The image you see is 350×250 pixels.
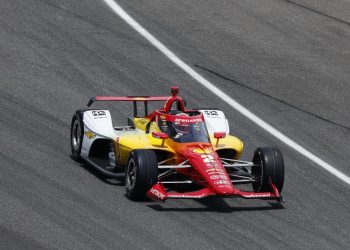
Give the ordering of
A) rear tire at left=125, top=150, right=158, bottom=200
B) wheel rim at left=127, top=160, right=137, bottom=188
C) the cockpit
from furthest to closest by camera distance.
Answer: the cockpit, wheel rim at left=127, top=160, right=137, bottom=188, rear tire at left=125, top=150, right=158, bottom=200

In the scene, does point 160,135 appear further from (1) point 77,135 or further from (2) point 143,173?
(1) point 77,135

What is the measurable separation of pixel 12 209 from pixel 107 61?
9.03 metres

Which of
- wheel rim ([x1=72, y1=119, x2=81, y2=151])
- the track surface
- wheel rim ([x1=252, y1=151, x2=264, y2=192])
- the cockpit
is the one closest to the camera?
the track surface

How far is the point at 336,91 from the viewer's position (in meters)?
22.9

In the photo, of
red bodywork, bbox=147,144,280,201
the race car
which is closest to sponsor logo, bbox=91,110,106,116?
the race car

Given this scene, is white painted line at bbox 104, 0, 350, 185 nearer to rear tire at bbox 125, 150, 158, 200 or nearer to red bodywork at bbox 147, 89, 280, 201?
red bodywork at bbox 147, 89, 280, 201

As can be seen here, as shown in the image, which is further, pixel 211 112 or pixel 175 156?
pixel 211 112

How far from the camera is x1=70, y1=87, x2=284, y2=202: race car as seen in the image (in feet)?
48.8

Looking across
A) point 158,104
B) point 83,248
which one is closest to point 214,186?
point 83,248

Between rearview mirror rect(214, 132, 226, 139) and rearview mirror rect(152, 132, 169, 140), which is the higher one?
rearview mirror rect(214, 132, 226, 139)

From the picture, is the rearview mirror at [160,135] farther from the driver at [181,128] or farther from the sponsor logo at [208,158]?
the sponsor logo at [208,158]

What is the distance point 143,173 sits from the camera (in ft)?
48.6

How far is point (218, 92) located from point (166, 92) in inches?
47.3

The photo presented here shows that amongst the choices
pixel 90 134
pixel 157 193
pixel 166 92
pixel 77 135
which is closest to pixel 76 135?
pixel 77 135
